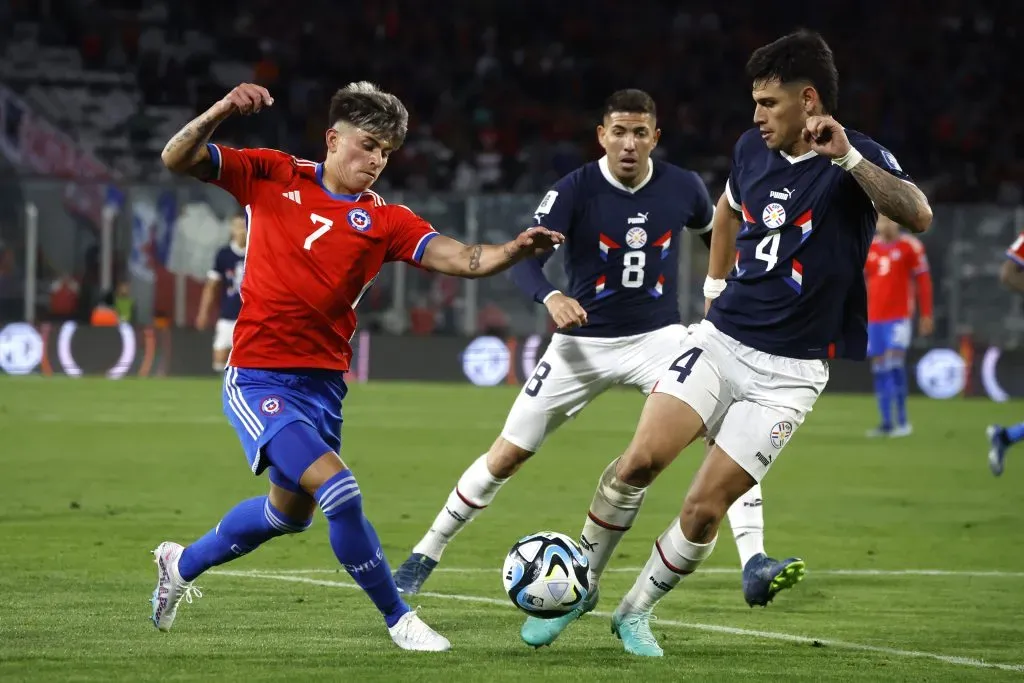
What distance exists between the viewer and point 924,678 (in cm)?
598

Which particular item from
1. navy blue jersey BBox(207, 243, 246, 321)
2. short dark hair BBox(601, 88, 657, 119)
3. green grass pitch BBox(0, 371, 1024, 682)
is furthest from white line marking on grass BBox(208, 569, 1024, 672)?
navy blue jersey BBox(207, 243, 246, 321)

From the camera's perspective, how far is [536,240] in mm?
6094

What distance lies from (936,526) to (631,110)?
4.26 m

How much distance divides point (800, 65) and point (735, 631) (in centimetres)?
243

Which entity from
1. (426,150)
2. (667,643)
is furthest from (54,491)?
(426,150)

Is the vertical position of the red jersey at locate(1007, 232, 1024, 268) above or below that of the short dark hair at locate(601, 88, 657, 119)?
below

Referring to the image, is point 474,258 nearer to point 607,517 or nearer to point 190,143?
point 190,143

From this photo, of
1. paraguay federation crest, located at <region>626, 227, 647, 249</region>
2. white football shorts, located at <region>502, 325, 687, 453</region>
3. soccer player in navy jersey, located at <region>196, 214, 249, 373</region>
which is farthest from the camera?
soccer player in navy jersey, located at <region>196, 214, 249, 373</region>

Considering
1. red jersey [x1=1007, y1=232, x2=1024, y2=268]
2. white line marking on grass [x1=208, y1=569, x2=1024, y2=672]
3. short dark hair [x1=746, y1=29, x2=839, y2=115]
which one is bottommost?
white line marking on grass [x1=208, y1=569, x2=1024, y2=672]

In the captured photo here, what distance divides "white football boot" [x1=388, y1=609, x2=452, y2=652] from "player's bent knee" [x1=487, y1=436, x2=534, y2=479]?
1819mm

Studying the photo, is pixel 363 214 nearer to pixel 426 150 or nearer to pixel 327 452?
pixel 327 452

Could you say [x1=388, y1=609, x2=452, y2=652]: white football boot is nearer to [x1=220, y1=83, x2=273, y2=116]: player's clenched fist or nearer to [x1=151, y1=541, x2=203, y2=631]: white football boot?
[x1=151, y1=541, x2=203, y2=631]: white football boot

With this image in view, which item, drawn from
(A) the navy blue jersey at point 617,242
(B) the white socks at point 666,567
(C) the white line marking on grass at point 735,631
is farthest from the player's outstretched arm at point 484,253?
(A) the navy blue jersey at point 617,242

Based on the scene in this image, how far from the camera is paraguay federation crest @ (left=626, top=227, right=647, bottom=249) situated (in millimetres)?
8641
